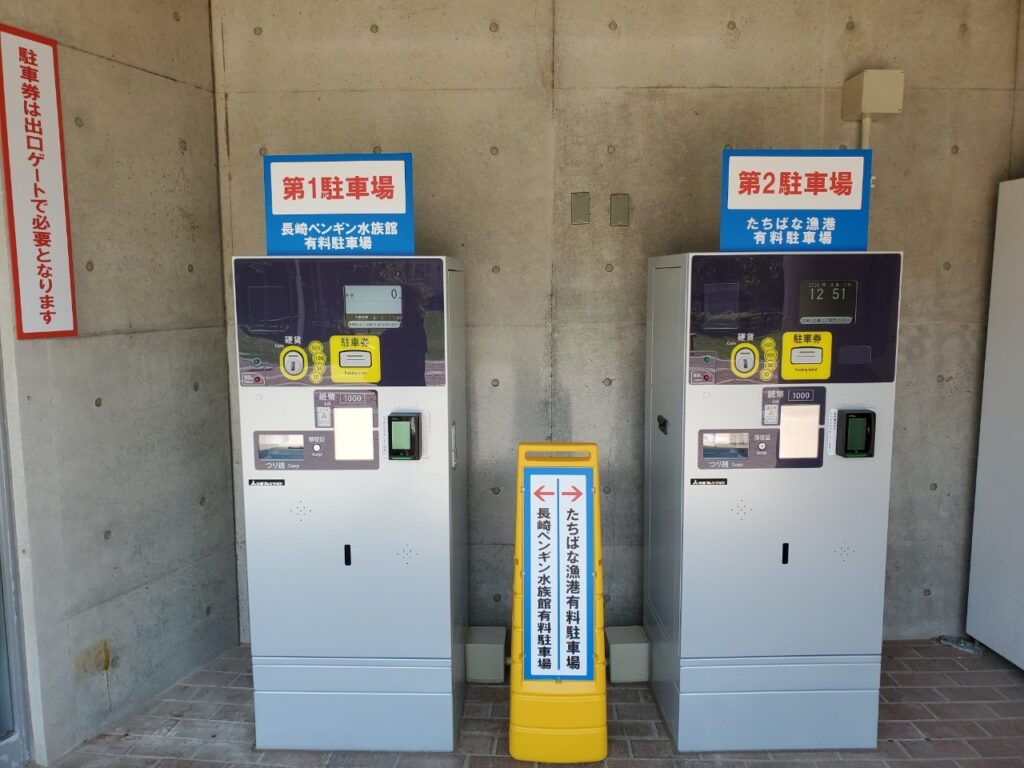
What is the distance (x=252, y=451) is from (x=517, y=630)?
4.77 ft

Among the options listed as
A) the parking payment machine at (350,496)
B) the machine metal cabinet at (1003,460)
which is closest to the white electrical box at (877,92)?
the machine metal cabinet at (1003,460)

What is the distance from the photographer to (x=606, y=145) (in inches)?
156

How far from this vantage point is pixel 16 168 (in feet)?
9.63

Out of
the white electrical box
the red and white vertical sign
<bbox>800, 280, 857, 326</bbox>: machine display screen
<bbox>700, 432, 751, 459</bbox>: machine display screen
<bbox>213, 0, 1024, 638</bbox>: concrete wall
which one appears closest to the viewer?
the red and white vertical sign

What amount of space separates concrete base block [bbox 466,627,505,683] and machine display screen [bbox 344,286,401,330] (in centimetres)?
189

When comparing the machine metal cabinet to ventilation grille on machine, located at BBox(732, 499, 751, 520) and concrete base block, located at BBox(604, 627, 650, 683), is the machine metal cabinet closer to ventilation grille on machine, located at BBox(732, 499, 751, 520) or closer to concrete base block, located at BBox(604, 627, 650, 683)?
ventilation grille on machine, located at BBox(732, 499, 751, 520)

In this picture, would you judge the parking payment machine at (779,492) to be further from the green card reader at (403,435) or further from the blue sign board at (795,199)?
the green card reader at (403,435)

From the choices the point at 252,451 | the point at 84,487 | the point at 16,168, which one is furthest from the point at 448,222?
the point at 84,487

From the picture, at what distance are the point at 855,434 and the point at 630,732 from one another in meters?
1.77

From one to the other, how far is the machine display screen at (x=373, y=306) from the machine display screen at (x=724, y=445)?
4.77 ft

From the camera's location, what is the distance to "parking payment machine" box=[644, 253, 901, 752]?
119 inches

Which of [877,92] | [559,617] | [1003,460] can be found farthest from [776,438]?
[877,92]

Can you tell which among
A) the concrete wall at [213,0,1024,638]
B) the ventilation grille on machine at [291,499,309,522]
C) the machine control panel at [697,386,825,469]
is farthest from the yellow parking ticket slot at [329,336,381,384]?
the machine control panel at [697,386,825,469]

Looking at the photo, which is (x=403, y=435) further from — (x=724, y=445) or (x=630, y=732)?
(x=630, y=732)
